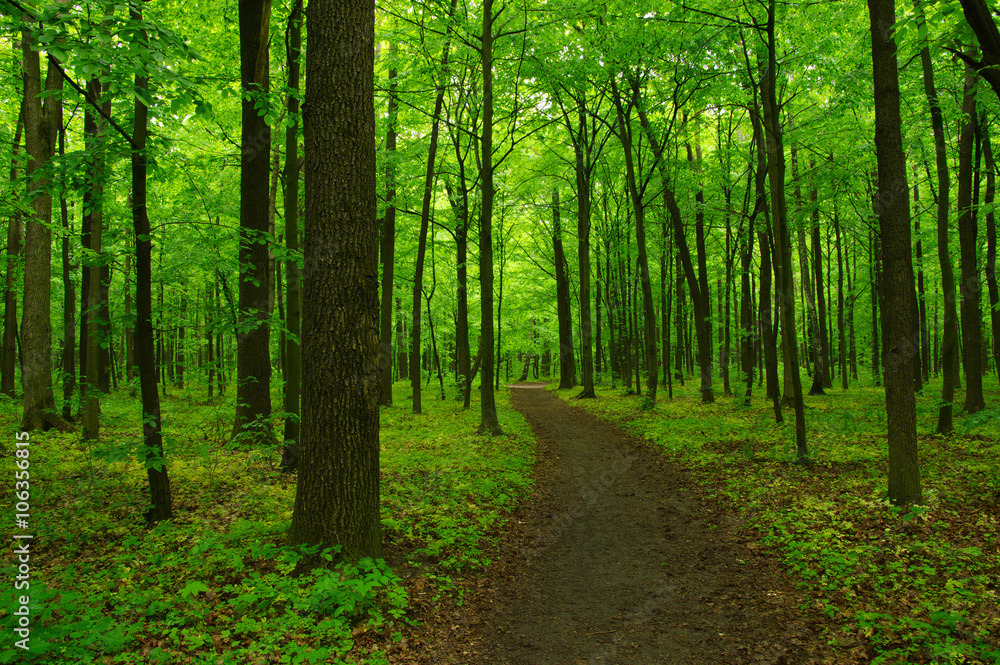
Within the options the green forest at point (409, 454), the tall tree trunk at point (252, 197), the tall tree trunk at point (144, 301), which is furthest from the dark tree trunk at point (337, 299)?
the tall tree trunk at point (252, 197)

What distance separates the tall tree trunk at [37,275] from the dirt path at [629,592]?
33.1 feet

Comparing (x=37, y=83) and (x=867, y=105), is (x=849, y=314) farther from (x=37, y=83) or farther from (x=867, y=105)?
(x=37, y=83)

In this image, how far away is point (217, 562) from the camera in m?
4.68

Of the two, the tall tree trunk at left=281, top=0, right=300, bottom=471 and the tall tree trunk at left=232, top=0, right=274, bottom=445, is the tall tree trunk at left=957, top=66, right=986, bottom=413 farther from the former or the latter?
the tall tree trunk at left=232, top=0, right=274, bottom=445

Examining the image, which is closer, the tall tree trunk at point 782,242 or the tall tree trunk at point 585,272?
the tall tree trunk at point 782,242

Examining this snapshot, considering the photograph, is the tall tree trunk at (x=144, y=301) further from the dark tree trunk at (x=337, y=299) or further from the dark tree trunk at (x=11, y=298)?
the dark tree trunk at (x=11, y=298)

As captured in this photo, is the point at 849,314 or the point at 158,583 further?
the point at 849,314

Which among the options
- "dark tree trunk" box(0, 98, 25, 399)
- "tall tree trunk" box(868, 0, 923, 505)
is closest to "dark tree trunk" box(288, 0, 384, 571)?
"tall tree trunk" box(868, 0, 923, 505)

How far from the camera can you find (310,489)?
188 inches

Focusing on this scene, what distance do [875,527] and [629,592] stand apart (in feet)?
10.5

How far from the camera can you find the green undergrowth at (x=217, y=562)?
3510 mm

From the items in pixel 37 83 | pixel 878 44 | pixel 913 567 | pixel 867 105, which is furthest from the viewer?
pixel 867 105

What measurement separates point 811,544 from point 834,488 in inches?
90.3

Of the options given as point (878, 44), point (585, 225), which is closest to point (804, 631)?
point (878, 44)
